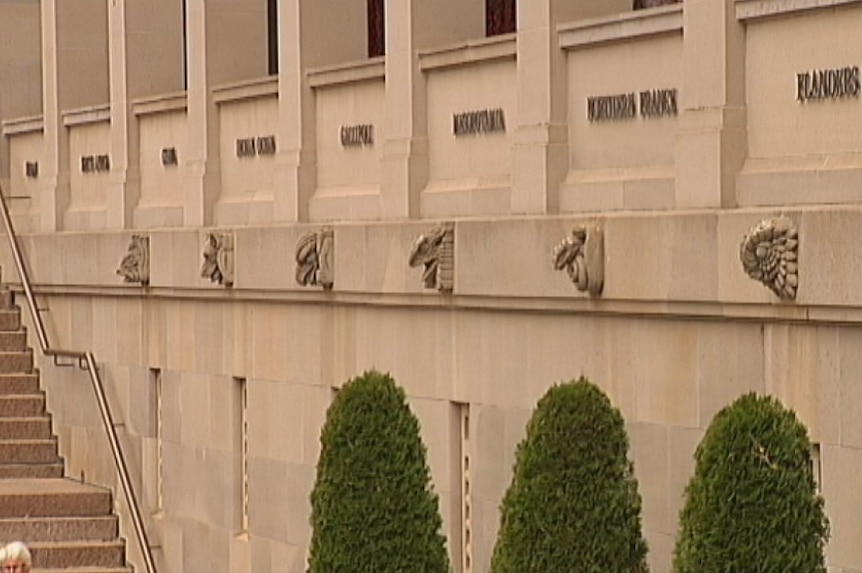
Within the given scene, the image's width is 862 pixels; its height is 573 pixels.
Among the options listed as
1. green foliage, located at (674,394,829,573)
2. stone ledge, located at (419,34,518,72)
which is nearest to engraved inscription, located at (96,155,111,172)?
stone ledge, located at (419,34,518,72)

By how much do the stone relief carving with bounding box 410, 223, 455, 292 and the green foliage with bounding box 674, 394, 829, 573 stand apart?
585 cm

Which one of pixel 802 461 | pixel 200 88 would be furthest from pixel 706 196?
pixel 200 88

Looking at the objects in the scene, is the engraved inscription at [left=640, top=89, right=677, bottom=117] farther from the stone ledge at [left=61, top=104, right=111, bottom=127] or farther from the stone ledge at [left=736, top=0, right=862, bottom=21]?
the stone ledge at [left=61, top=104, right=111, bottom=127]

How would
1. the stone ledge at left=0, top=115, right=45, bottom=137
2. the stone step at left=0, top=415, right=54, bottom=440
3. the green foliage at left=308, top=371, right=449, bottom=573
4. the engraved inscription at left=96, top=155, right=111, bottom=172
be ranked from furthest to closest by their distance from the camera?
the stone ledge at left=0, top=115, right=45, bottom=137, the stone step at left=0, top=415, right=54, bottom=440, the engraved inscription at left=96, top=155, right=111, bottom=172, the green foliage at left=308, top=371, right=449, bottom=573

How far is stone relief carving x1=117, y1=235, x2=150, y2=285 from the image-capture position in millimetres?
26266

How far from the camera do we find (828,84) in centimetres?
1516

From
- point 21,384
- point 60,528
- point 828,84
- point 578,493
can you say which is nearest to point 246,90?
point 60,528

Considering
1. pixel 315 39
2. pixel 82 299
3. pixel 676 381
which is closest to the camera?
pixel 676 381

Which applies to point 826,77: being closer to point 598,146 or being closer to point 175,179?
point 598,146

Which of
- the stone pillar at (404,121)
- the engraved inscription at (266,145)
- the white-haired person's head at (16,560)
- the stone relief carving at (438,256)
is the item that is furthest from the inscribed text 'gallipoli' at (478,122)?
the white-haired person's head at (16,560)

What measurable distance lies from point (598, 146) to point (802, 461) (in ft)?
15.9

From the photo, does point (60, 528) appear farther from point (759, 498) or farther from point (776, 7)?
point (759, 498)

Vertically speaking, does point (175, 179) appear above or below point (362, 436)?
above

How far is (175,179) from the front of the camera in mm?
26609
